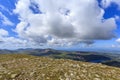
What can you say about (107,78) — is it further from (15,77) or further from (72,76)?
(15,77)

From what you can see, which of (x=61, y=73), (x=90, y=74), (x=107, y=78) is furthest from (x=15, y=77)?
(x=107, y=78)

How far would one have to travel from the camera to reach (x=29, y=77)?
21.8 meters

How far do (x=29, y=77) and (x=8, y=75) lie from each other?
3.43 m

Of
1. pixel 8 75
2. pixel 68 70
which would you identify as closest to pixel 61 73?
pixel 68 70

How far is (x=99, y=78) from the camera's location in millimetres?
22594

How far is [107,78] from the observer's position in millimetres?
22922

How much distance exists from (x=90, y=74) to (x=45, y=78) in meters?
6.62

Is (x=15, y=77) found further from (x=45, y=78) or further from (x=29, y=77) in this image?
(x=45, y=78)

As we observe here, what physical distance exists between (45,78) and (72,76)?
3702mm

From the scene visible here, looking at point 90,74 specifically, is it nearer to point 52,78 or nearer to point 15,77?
point 52,78

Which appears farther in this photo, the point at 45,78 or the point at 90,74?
the point at 90,74

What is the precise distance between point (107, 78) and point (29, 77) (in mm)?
10809

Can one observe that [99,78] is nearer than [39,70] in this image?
Yes

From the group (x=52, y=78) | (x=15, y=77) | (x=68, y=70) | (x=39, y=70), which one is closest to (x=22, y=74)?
(x=15, y=77)
